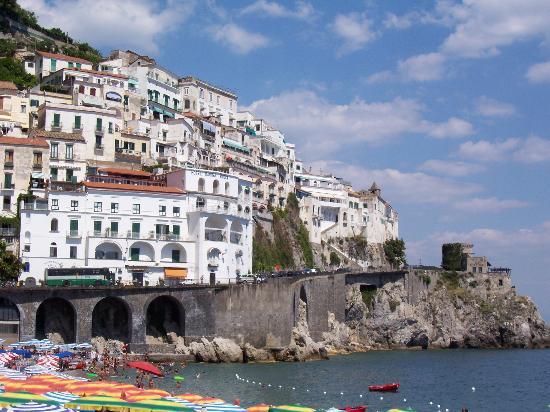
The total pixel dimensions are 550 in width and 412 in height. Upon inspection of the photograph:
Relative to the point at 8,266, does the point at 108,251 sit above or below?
above

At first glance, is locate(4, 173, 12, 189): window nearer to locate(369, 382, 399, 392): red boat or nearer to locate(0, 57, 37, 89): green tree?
locate(0, 57, 37, 89): green tree

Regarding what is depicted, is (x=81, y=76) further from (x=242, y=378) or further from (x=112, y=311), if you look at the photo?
(x=242, y=378)

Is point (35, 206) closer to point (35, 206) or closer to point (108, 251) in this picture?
point (35, 206)

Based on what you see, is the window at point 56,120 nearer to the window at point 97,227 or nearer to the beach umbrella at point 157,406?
the window at point 97,227

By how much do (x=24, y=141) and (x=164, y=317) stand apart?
22.4 metres

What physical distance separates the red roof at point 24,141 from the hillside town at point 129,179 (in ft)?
0.40

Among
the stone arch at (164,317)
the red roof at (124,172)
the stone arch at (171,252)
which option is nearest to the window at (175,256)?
the stone arch at (171,252)

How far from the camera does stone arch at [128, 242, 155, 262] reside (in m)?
77.6

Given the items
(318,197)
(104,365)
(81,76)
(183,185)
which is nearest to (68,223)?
(183,185)

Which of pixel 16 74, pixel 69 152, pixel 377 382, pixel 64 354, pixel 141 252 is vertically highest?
pixel 16 74

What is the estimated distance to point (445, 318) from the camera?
11475 centimetres

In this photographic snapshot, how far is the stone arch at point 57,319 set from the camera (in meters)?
70.6

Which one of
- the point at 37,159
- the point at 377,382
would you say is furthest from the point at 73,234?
the point at 377,382

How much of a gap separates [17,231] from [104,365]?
1847 centimetres
